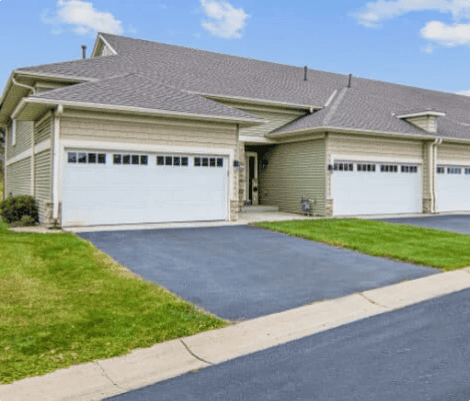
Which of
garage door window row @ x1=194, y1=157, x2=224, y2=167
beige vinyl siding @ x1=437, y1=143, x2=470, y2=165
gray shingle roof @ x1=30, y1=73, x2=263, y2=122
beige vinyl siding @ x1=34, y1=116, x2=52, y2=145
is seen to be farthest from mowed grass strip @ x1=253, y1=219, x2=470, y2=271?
beige vinyl siding @ x1=437, y1=143, x2=470, y2=165

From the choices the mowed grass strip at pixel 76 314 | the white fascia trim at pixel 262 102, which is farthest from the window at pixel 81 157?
the white fascia trim at pixel 262 102

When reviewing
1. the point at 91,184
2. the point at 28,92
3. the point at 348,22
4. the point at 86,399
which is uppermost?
the point at 348,22

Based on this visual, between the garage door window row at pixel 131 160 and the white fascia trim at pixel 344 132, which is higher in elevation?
the white fascia trim at pixel 344 132

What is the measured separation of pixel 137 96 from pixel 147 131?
1.21 metres

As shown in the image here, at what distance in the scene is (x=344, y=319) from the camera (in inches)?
234

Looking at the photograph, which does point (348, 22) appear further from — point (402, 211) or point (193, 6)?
point (402, 211)

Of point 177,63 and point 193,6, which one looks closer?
point 177,63

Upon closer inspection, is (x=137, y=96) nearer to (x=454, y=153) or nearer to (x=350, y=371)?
(x=350, y=371)

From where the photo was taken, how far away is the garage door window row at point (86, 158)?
13302mm

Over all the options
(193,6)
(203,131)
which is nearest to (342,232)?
(203,131)

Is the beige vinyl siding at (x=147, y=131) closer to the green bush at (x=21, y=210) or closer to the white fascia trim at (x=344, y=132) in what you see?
the green bush at (x=21, y=210)

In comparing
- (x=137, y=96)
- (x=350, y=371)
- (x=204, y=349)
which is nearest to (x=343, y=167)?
(x=137, y=96)

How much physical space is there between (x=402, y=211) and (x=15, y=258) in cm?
1647

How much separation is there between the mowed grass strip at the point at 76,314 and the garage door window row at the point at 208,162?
278 inches
